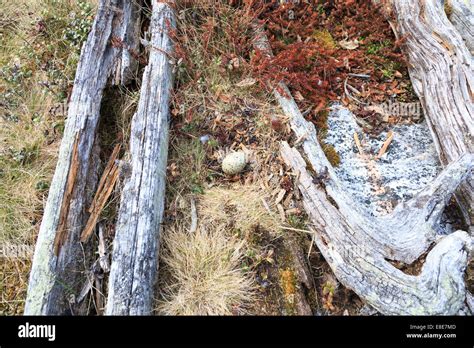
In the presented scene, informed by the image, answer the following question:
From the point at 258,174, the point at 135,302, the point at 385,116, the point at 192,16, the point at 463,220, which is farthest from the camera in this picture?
the point at 192,16

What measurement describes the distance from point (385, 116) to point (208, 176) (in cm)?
255

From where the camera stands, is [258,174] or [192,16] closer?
[258,174]

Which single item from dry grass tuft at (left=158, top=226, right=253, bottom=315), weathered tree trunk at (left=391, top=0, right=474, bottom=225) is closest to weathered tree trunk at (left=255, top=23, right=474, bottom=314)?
weathered tree trunk at (left=391, top=0, right=474, bottom=225)

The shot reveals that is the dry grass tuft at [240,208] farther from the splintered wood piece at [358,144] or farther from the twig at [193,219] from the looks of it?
the splintered wood piece at [358,144]

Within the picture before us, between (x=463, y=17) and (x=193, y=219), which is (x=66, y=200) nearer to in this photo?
(x=193, y=219)

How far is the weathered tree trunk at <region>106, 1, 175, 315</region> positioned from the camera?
4.01 metres

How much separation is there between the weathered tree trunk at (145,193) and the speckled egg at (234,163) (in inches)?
31.4

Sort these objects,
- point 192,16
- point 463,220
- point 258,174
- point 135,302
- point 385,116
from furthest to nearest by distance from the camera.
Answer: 1. point 192,16
2. point 385,116
3. point 258,174
4. point 463,220
5. point 135,302

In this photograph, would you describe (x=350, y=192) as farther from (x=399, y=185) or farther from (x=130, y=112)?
(x=130, y=112)

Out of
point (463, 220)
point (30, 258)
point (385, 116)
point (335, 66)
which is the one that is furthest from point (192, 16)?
point (463, 220)

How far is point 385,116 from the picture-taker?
17.4ft

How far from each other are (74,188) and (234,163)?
1.93 metres

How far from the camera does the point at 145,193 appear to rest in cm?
449

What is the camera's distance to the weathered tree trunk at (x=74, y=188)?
4133 millimetres
